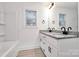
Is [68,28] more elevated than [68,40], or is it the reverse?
[68,28]

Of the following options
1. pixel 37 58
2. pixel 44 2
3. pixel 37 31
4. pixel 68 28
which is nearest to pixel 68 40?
pixel 68 28

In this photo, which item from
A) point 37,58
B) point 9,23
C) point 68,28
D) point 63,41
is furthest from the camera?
point 9,23

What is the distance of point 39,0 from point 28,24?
1176 millimetres

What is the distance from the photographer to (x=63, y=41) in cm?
162

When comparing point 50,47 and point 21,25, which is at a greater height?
point 21,25

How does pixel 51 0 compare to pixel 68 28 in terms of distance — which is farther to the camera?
pixel 51 0

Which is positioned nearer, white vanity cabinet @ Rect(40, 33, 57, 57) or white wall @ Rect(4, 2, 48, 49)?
white vanity cabinet @ Rect(40, 33, 57, 57)

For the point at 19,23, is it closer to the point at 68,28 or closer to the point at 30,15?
the point at 30,15

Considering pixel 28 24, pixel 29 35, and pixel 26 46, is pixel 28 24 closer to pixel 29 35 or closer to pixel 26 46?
pixel 29 35

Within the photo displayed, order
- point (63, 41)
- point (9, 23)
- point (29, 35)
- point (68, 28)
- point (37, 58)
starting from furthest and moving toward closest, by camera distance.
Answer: point (29, 35)
point (9, 23)
point (37, 58)
point (68, 28)
point (63, 41)

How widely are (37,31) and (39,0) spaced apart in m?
1.39

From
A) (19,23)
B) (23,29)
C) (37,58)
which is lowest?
(37,58)

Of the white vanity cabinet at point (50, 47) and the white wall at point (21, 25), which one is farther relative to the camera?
the white wall at point (21, 25)

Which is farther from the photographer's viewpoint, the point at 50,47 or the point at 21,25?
the point at 21,25
